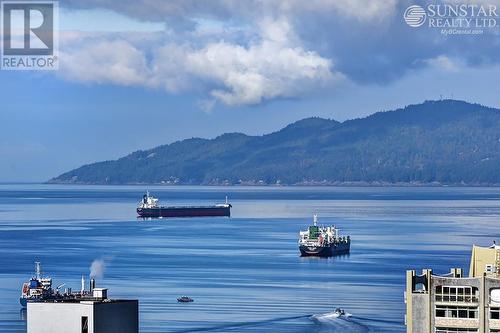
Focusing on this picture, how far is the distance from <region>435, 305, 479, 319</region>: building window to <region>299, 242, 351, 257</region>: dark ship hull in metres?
86.6

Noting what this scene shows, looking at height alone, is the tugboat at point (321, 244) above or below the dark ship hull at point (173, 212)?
below

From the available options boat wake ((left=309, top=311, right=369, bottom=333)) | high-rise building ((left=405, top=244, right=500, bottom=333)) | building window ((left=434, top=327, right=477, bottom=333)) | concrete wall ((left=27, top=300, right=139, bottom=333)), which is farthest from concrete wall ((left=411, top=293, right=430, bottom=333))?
boat wake ((left=309, top=311, right=369, bottom=333))

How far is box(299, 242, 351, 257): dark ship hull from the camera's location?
116062mm

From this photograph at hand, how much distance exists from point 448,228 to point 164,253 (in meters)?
40.8

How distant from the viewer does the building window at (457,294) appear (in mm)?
29031

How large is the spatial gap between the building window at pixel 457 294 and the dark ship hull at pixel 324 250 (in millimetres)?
86393

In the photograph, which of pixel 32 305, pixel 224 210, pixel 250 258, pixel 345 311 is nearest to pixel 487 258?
pixel 32 305

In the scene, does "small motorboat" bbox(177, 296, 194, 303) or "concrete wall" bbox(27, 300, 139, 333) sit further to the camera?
"small motorboat" bbox(177, 296, 194, 303)

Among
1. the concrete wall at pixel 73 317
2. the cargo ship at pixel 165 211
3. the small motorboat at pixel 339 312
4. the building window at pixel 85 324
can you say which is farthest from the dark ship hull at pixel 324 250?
the building window at pixel 85 324

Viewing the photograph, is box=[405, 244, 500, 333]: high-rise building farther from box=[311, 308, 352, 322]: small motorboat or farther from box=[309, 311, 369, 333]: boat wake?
box=[311, 308, 352, 322]: small motorboat

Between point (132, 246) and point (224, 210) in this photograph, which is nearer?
point (132, 246)

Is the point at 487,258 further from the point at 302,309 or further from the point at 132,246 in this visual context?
the point at 132,246

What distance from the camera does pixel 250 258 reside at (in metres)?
110

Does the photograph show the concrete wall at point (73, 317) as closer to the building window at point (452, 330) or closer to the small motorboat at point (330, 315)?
the building window at point (452, 330)
